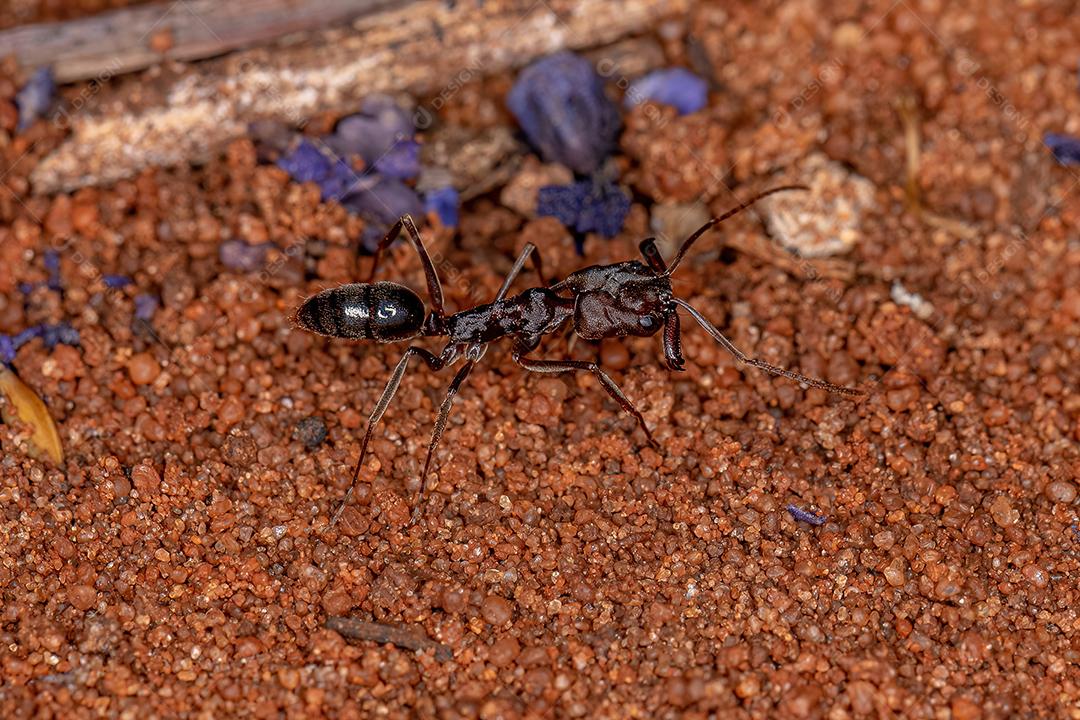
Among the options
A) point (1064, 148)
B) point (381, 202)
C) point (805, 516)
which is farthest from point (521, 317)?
point (1064, 148)

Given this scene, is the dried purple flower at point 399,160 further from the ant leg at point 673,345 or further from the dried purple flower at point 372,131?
the ant leg at point 673,345

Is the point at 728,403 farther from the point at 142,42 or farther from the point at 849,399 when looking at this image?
the point at 142,42

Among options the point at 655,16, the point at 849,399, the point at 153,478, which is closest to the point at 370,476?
the point at 153,478

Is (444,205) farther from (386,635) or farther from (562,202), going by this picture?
(386,635)

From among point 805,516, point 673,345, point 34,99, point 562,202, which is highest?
point 34,99

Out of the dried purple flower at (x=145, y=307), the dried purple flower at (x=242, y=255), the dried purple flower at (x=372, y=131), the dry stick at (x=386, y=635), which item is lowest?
the dry stick at (x=386, y=635)

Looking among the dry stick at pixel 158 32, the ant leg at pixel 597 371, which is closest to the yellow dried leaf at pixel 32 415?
the dry stick at pixel 158 32
